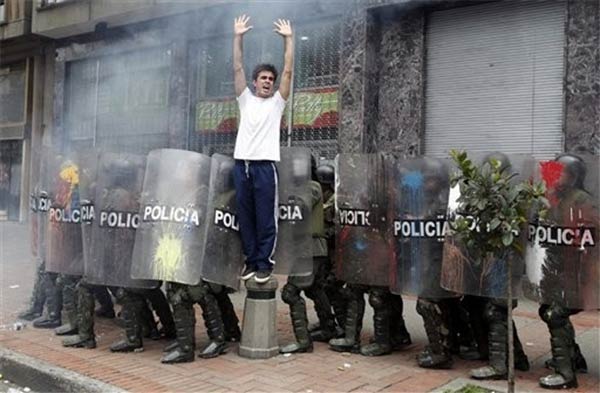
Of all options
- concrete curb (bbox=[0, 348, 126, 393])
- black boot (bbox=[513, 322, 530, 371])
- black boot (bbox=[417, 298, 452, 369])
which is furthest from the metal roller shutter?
concrete curb (bbox=[0, 348, 126, 393])

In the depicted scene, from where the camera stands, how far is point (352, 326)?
4375 millimetres

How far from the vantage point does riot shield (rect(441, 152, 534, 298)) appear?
362cm

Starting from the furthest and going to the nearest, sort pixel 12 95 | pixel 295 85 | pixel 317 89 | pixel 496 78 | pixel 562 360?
pixel 12 95, pixel 295 85, pixel 317 89, pixel 496 78, pixel 562 360

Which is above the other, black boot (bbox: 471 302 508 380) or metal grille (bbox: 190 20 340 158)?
metal grille (bbox: 190 20 340 158)

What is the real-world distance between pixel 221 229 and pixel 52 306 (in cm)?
201

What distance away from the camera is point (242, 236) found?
411 centimetres

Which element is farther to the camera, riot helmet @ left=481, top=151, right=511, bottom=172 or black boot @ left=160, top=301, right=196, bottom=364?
black boot @ left=160, top=301, right=196, bottom=364

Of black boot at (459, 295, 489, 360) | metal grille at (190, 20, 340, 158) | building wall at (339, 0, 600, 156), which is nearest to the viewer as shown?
black boot at (459, 295, 489, 360)

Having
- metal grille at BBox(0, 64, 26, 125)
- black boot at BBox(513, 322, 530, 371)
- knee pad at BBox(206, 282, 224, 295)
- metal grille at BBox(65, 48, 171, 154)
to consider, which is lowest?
black boot at BBox(513, 322, 530, 371)

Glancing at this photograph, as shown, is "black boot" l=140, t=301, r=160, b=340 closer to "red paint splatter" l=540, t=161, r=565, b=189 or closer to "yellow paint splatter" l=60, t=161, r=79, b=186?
"yellow paint splatter" l=60, t=161, r=79, b=186

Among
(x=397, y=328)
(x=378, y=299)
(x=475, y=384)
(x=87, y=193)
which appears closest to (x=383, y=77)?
(x=397, y=328)

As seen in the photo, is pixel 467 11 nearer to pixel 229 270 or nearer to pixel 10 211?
pixel 229 270

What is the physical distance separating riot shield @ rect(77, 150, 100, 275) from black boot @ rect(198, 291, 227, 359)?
2.85ft

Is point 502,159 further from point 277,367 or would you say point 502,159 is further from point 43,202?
point 43,202
